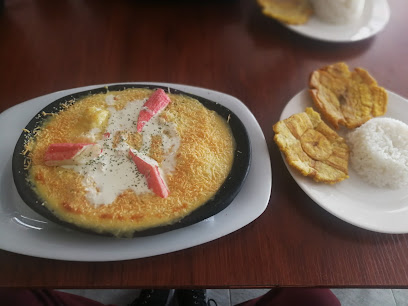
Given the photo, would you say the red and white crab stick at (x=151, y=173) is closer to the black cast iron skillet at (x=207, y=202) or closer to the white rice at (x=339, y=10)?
the black cast iron skillet at (x=207, y=202)

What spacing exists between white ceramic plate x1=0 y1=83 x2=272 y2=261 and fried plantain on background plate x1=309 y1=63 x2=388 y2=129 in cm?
32

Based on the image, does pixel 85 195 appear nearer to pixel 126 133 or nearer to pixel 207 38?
pixel 126 133

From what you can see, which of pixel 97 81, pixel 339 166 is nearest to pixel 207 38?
pixel 97 81

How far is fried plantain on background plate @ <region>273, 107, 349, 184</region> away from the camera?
3.32 feet

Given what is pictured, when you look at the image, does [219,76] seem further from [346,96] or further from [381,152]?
[381,152]

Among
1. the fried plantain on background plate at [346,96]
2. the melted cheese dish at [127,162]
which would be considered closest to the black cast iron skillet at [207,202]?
the melted cheese dish at [127,162]

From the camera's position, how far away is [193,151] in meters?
1.00

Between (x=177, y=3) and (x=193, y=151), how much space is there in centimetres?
100

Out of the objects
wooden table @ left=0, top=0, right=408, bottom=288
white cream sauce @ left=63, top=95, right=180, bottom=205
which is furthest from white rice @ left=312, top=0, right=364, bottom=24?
white cream sauce @ left=63, top=95, right=180, bottom=205

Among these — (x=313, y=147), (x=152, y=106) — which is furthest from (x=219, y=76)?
(x=313, y=147)

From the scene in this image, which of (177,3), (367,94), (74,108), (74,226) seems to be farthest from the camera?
(177,3)

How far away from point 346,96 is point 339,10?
493 millimetres

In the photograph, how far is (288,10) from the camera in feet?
5.21

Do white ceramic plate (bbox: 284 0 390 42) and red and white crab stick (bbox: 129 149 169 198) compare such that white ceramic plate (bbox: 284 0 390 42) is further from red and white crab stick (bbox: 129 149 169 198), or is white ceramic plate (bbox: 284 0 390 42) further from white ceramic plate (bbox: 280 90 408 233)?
red and white crab stick (bbox: 129 149 169 198)
